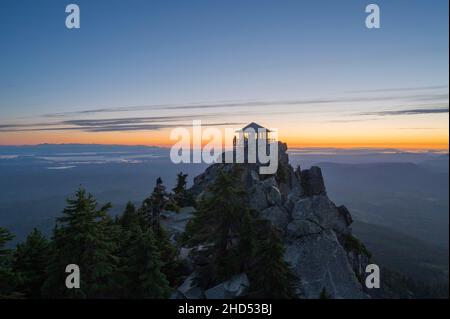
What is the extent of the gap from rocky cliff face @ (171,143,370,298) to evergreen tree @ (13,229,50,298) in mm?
17952

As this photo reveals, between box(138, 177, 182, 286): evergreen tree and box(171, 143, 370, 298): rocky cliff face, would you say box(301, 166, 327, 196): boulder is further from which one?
box(138, 177, 182, 286): evergreen tree

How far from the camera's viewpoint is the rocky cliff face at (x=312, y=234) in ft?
110

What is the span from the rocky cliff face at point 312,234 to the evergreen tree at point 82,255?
13088 millimetres

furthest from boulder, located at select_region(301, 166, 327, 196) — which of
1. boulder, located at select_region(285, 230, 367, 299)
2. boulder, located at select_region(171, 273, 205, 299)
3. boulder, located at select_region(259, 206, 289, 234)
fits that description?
boulder, located at select_region(171, 273, 205, 299)

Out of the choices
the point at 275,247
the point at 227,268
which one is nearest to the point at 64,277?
the point at 227,268

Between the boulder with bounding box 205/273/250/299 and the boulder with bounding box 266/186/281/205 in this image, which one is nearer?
the boulder with bounding box 205/273/250/299

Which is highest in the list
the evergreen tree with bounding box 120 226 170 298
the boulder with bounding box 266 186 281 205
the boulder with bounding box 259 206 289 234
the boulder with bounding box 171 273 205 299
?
the boulder with bounding box 266 186 281 205

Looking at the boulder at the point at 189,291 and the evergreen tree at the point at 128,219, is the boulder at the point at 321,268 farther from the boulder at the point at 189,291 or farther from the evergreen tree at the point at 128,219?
the evergreen tree at the point at 128,219

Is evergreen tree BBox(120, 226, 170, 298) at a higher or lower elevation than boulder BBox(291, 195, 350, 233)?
lower

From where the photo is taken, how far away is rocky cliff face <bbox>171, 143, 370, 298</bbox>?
1318 inches

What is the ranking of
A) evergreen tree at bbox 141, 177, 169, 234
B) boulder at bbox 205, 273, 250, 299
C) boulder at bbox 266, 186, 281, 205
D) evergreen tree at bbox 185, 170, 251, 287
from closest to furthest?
boulder at bbox 205, 273, 250, 299
evergreen tree at bbox 185, 170, 251, 287
boulder at bbox 266, 186, 281, 205
evergreen tree at bbox 141, 177, 169, 234
